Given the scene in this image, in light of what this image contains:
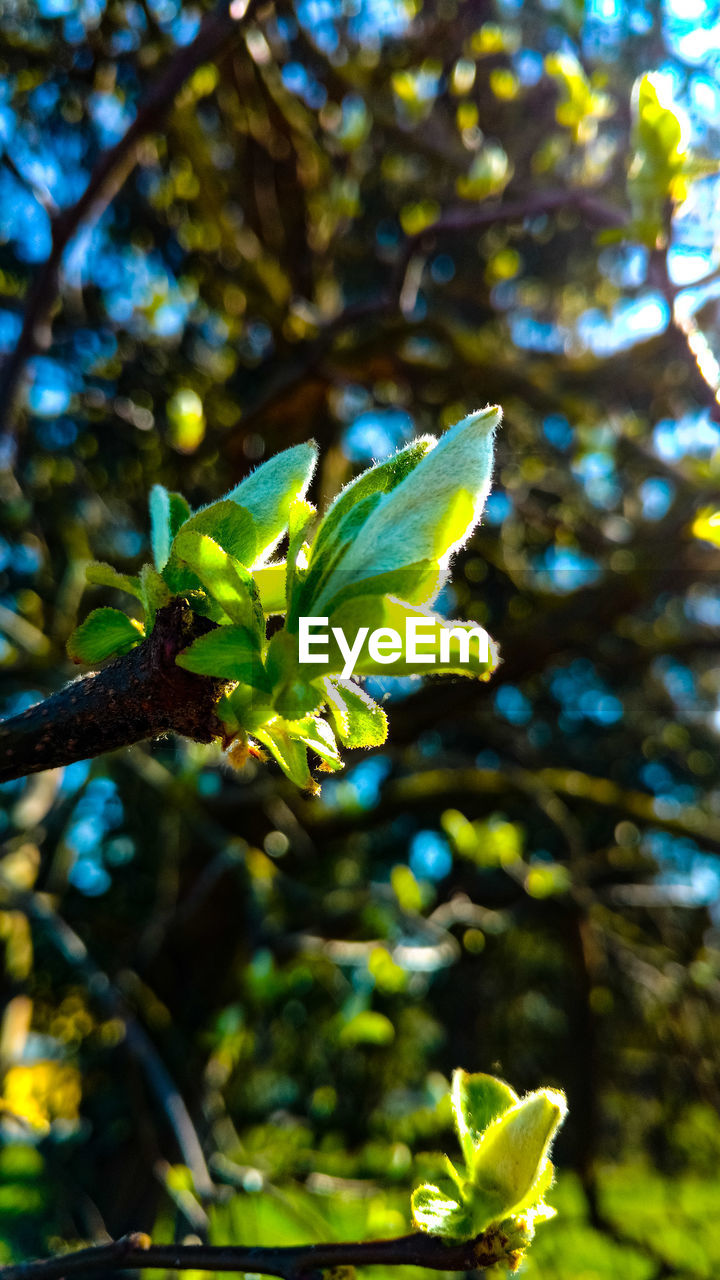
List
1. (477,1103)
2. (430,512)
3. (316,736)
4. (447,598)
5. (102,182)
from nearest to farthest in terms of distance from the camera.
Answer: (430,512), (316,736), (477,1103), (102,182), (447,598)

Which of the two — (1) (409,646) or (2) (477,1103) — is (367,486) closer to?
(1) (409,646)

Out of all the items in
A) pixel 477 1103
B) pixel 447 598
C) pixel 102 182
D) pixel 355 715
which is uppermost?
pixel 102 182

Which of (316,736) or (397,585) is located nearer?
(397,585)

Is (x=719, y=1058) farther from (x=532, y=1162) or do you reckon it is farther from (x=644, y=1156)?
(x=532, y=1162)

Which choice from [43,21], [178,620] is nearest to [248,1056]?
[178,620]

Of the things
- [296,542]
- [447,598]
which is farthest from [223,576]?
[447,598]

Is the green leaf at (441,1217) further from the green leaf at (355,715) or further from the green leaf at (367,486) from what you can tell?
the green leaf at (367,486)

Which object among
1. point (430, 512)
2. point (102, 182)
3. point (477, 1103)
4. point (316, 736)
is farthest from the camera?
point (102, 182)

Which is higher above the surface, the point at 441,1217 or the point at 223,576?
the point at 223,576
